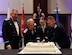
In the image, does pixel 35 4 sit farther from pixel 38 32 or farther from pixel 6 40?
pixel 6 40

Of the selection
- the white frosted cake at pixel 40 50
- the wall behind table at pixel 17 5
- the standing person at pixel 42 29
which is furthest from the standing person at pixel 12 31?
the wall behind table at pixel 17 5

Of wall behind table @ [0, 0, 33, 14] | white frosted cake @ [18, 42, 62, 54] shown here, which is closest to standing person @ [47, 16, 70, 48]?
white frosted cake @ [18, 42, 62, 54]

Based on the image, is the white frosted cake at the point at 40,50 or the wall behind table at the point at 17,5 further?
the wall behind table at the point at 17,5

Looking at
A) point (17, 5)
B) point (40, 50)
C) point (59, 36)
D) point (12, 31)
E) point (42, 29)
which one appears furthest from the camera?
point (17, 5)

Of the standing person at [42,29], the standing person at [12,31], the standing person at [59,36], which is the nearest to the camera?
the standing person at [59,36]

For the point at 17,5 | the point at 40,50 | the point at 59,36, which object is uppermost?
the point at 17,5

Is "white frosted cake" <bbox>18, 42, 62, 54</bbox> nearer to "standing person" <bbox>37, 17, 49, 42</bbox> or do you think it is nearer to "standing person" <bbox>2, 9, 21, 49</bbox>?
"standing person" <bbox>2, 9, 21, 49</bbox>

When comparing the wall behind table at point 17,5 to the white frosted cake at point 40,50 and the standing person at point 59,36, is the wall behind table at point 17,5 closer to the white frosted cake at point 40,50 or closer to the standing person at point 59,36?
the standing person at point 59,36

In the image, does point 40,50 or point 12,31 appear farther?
point 12,31

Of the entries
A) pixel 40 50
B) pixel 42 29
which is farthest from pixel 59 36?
pixel 40 50

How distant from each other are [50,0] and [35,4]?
60 centimetres

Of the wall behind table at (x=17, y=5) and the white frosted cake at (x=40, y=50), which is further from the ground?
the wall behind table at (x=17, y=5)

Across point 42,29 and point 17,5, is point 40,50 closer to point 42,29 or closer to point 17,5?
point 42,29

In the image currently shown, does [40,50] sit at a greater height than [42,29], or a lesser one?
greater
